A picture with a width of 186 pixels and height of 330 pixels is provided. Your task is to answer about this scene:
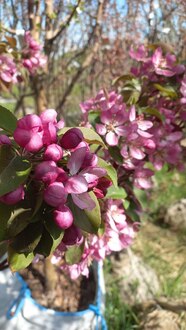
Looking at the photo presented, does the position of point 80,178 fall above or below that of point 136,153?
above

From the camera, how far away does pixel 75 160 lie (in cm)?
61

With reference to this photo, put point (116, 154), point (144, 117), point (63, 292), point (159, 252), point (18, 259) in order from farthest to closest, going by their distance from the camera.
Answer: point (159, 252) < point (63, 292) < point (144, 117) < point (116, 154) < point (18, 259)

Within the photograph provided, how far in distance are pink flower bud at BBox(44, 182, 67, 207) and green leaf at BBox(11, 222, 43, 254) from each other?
0.10m

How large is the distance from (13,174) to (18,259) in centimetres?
19

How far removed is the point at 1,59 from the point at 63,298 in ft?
3.62

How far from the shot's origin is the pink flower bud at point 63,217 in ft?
2.04

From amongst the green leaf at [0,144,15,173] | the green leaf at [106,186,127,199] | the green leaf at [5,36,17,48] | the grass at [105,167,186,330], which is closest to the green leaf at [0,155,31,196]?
the green leaf at [0,144,15,173]

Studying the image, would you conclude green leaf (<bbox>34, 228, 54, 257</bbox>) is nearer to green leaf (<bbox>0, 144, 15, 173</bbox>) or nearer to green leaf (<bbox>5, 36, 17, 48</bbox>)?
green leaf (<bbox>0, 144, 15, 173</bbox>)

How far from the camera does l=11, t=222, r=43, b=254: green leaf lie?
0.66 metres

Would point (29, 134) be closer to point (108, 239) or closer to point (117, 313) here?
point (108, 239)

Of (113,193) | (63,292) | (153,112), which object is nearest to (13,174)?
(113,193)

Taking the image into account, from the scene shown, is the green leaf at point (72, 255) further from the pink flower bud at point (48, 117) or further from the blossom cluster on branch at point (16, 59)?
the blossom cluster on branch at point (16, 59)

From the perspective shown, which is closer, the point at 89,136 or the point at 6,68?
the point at 89,136

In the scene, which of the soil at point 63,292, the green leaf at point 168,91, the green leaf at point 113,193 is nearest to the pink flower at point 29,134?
the green leaf at point 113,193
